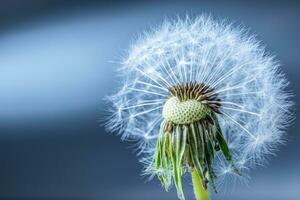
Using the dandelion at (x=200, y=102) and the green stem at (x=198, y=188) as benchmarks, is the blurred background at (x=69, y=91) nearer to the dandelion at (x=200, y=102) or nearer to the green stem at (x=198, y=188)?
the dandelion at (x=200, y=102)

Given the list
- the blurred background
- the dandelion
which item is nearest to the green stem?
the dandelion

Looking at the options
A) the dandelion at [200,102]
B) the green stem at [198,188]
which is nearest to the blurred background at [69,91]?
the dandelion at [200,102]

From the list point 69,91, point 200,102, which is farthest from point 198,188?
point 69,91

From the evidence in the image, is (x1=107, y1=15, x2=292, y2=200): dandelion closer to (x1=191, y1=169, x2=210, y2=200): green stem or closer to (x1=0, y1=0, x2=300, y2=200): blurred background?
(x1=191, y1=169, x2=210, y2=200): green stem

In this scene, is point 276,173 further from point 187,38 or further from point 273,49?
point 187,38

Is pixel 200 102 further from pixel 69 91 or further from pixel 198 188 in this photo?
pixel 69 91
